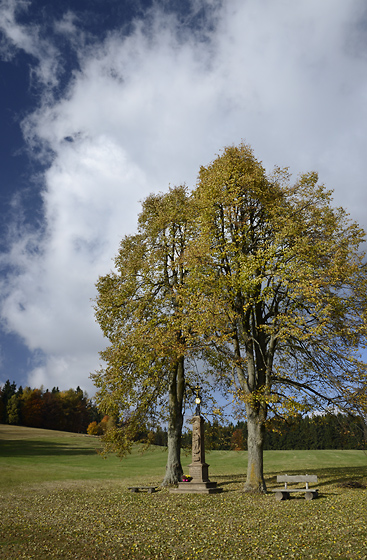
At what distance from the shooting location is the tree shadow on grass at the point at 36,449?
47.4m

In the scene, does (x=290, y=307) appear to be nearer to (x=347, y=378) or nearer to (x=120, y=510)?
(x=347, y=378)

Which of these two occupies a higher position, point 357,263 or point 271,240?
point 271,240

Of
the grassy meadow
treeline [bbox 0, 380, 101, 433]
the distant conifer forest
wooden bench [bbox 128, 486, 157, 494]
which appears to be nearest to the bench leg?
the grassy meadow

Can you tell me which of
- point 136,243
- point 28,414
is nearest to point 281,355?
point 136,243

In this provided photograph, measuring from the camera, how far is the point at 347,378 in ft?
61.0

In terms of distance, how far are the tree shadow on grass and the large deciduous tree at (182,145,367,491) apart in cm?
3473

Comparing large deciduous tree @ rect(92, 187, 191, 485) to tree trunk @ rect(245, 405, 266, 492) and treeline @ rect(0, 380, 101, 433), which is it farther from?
treeline @ rect(0, 380, 101, 433)

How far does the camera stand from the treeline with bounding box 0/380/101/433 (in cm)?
9004

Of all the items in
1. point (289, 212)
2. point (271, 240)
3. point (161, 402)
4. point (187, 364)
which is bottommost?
point (161, 402)

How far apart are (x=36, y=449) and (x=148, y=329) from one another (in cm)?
3699

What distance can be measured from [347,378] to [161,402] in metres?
10.3

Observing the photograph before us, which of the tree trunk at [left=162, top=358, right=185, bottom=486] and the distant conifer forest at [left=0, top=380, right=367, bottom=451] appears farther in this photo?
the distant conifer forest at [left=0, top=380, right=367, bottom=451]

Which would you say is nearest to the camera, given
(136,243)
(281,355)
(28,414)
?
(281,355)

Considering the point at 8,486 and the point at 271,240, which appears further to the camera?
the point at 8,486
